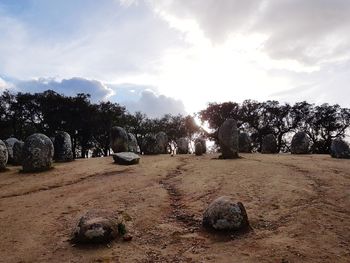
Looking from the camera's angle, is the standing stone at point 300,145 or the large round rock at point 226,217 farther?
the standing stone at point 300,145

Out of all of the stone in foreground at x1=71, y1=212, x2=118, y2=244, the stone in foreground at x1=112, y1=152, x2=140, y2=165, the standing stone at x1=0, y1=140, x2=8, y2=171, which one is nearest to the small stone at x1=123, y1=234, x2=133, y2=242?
the stone in foreground at x1=71, y1=212, x2=118, y2=244

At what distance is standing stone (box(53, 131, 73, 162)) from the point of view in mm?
28844

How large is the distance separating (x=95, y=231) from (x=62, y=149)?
1850 cm

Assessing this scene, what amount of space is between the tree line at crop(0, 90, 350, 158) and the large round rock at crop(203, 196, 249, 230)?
128 feet

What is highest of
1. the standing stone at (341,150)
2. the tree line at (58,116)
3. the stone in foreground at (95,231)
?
the tree line at (58,116)

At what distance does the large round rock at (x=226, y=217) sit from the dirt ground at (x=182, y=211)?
349 mm

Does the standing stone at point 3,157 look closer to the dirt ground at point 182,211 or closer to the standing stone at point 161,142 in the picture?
the dirt ground at point 182,211

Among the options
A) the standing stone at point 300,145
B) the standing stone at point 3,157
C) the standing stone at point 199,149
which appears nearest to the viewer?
the standing stone at point 3,157

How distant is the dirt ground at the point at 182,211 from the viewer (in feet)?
34.7

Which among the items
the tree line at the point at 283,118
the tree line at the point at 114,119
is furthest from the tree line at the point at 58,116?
the tree line at the point at 283,118

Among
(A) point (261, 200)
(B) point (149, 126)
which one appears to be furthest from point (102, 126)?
(A) point (261, 200)

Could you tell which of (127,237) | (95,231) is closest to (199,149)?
(127,237)

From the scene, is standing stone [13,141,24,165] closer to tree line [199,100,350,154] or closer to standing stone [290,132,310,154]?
standing stone [290,132,310,154]

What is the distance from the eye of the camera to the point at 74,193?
16.8 meters
